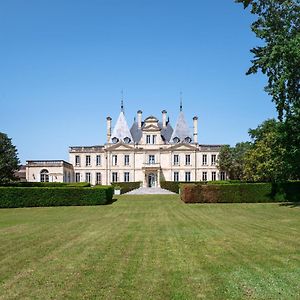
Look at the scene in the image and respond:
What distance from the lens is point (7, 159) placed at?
42438 millimetres

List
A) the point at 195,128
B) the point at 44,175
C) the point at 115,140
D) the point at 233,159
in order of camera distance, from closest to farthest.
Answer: the point at 233,159
the point at 44,175
the point at 195,128
the point at 115,140

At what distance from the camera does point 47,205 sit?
27.5m

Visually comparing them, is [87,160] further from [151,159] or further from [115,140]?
[151,159]

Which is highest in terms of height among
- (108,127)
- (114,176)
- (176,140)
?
(108,127)

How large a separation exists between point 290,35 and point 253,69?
274 cm

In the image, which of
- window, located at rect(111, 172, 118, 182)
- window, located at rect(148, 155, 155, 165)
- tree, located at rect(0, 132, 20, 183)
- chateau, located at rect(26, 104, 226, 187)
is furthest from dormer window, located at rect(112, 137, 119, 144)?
tree, located at rect(0, 132, 20, 183)

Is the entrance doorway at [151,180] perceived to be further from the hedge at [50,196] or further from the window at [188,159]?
the hedge at [50,196]

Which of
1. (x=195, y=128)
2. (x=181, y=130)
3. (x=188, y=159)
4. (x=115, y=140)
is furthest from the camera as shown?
(x=115, y=140)

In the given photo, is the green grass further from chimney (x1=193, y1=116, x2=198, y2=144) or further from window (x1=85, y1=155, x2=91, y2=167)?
window (x1=85, y1=155, x2=91, y2=167)

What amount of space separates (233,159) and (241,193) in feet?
109

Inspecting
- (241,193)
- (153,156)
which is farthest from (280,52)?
(153,156)

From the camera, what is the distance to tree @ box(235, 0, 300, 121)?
20.4 metres

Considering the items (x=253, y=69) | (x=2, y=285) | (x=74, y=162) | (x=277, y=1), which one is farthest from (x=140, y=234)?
(x=74, y=162)

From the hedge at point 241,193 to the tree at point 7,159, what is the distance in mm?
23449
